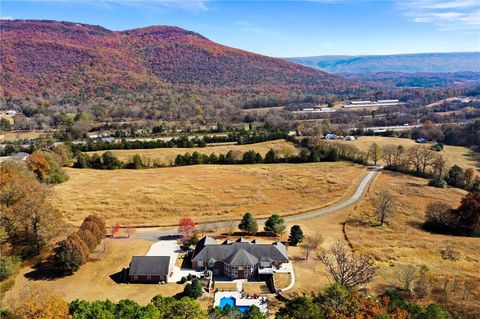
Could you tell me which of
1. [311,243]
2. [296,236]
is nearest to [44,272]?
[296,236]

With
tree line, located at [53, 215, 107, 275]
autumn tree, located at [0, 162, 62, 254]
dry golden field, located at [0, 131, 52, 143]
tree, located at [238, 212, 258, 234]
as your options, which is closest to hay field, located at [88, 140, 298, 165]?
dry golden field, located at [0, 131, 52, 143]

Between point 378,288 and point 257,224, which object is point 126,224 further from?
point 378,288

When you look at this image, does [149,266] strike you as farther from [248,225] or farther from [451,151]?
[451,151]

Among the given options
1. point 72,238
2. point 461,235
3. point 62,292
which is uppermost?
point 72,238

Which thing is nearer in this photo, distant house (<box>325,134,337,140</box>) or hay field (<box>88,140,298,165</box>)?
hay field (<box>88,140,298,165</box>)

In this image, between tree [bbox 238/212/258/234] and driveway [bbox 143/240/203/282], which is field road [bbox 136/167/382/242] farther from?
tree [bbox 238/212/258/234]

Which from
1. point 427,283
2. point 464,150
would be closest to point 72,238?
point 427,283

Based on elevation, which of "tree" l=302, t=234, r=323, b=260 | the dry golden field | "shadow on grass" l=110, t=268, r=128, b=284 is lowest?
"tree" l=302, t=234, r=323, b=260
